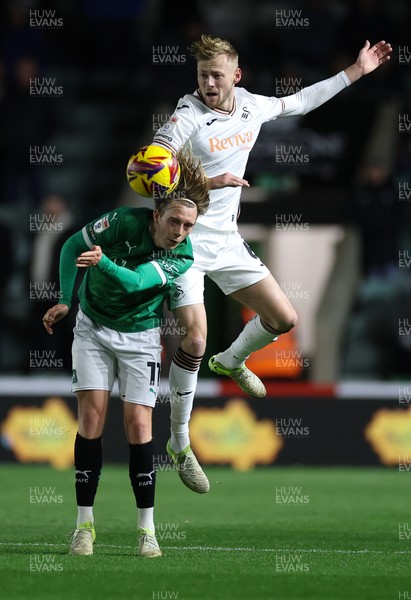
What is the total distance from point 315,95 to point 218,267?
1.46 m

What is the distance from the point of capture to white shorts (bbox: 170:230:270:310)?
9789mm

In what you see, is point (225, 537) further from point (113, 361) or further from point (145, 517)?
point (113, 361)

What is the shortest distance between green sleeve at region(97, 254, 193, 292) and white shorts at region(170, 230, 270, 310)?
42.6 inches

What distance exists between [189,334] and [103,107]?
1185 cm

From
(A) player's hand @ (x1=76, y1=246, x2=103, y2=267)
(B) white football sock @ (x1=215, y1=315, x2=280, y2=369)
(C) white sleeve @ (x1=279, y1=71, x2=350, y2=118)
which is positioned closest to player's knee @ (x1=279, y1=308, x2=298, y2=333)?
(B) white football sock @ (x1=215, y1=315, x2=280, y2=369)

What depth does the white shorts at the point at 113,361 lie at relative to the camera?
8586mm

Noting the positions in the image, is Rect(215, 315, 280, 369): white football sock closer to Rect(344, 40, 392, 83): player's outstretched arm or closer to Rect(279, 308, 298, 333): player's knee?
Rect(279, 308, 298, 333): player's knee

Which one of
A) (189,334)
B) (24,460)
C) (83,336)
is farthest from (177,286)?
(24,460)

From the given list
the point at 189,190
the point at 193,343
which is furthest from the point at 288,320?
the point at 189,190

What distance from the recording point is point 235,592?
7.42 metres

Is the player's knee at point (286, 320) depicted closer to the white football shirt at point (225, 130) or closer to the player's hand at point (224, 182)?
the white football shirt at point (225, 130)

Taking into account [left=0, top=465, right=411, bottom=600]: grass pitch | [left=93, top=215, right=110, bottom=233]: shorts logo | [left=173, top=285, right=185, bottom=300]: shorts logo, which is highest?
[left=93, top=215, right=110, bottom=233]: shorts logo

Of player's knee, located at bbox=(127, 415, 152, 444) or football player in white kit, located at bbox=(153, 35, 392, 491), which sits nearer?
player's knee, located at bbox=(127, 415, 152, 444)

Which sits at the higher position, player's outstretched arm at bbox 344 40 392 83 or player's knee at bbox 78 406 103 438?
player's outstretched arm at bbox 344 40 392 83
